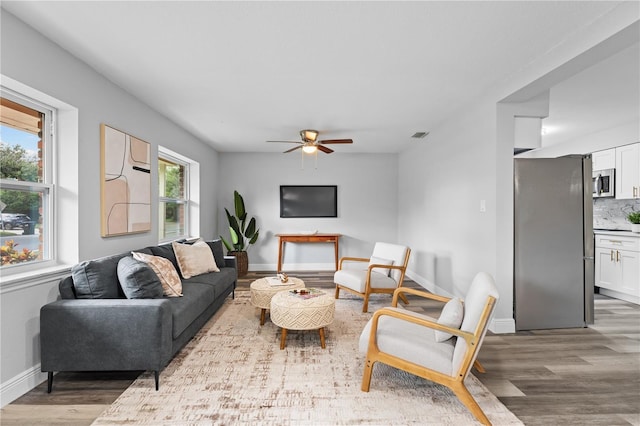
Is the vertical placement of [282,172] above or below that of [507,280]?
above

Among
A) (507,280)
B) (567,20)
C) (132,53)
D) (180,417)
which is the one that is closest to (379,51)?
(567,20)

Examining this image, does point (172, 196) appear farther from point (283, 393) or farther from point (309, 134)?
point (283, 393)

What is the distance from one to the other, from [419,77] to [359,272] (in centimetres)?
246

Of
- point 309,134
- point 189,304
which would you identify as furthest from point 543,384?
point 309,134

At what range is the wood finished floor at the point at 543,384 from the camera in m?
1.89

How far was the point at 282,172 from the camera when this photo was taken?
6547 millimetres

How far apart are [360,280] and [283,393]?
6.85 feet

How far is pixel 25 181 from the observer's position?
2.30m

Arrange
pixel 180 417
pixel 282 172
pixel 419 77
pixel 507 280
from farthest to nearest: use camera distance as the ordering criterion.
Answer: pixel 282 172, pixel 507 280, pixel 419 77, pixel 180 417

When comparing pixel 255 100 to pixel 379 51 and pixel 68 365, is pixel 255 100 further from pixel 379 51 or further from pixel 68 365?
pixel 68 365

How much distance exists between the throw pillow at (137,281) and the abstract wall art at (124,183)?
0.72 metres

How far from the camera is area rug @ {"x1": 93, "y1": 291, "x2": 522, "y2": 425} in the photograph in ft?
6.08

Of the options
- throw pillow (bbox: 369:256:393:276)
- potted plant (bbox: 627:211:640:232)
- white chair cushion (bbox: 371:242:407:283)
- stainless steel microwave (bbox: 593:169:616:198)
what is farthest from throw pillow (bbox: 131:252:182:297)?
stainless steel microwave (bbox: 593:169:616:198)

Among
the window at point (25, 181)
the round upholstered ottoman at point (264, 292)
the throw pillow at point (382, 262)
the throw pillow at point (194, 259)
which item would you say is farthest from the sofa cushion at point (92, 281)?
the throw pillow at point (382, 262)
